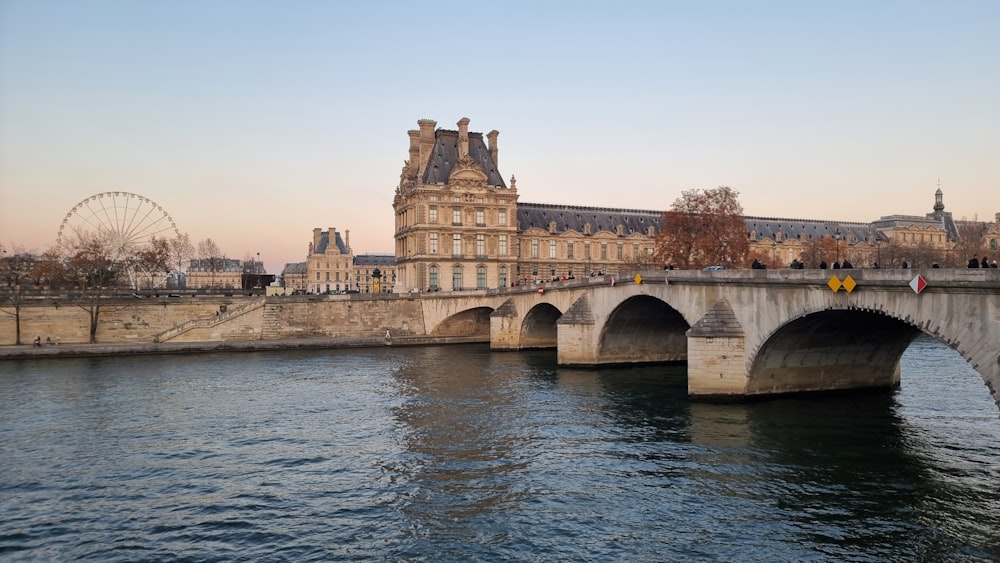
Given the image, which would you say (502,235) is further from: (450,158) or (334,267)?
(334,267)

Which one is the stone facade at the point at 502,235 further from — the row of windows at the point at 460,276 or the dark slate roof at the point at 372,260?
the dark slate roof at the point at 372,260

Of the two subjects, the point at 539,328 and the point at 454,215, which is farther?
the point at 454,215

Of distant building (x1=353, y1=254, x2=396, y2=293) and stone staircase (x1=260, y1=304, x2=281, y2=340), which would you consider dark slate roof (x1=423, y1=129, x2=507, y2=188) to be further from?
distant building (x1=353, y1=254, x2=396, y2=293)

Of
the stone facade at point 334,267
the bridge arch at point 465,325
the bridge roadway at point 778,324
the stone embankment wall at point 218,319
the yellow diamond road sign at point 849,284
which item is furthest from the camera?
the stone facade at point 334,267

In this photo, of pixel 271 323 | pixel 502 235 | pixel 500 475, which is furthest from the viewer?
pixel 502 235

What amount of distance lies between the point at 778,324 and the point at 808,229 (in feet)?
320

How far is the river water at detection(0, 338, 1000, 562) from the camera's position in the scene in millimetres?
17281

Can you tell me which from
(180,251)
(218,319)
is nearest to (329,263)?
(180,251)

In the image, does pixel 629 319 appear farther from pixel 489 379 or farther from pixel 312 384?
pixel 312 384

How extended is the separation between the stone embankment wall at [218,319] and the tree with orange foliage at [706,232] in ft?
94.7

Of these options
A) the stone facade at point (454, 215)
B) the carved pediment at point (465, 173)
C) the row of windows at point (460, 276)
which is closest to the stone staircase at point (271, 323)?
the stone facade at point (454, 215)

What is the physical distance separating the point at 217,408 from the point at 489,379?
1613cm

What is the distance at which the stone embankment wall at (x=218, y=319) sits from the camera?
68.3m

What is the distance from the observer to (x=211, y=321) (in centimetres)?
7031
